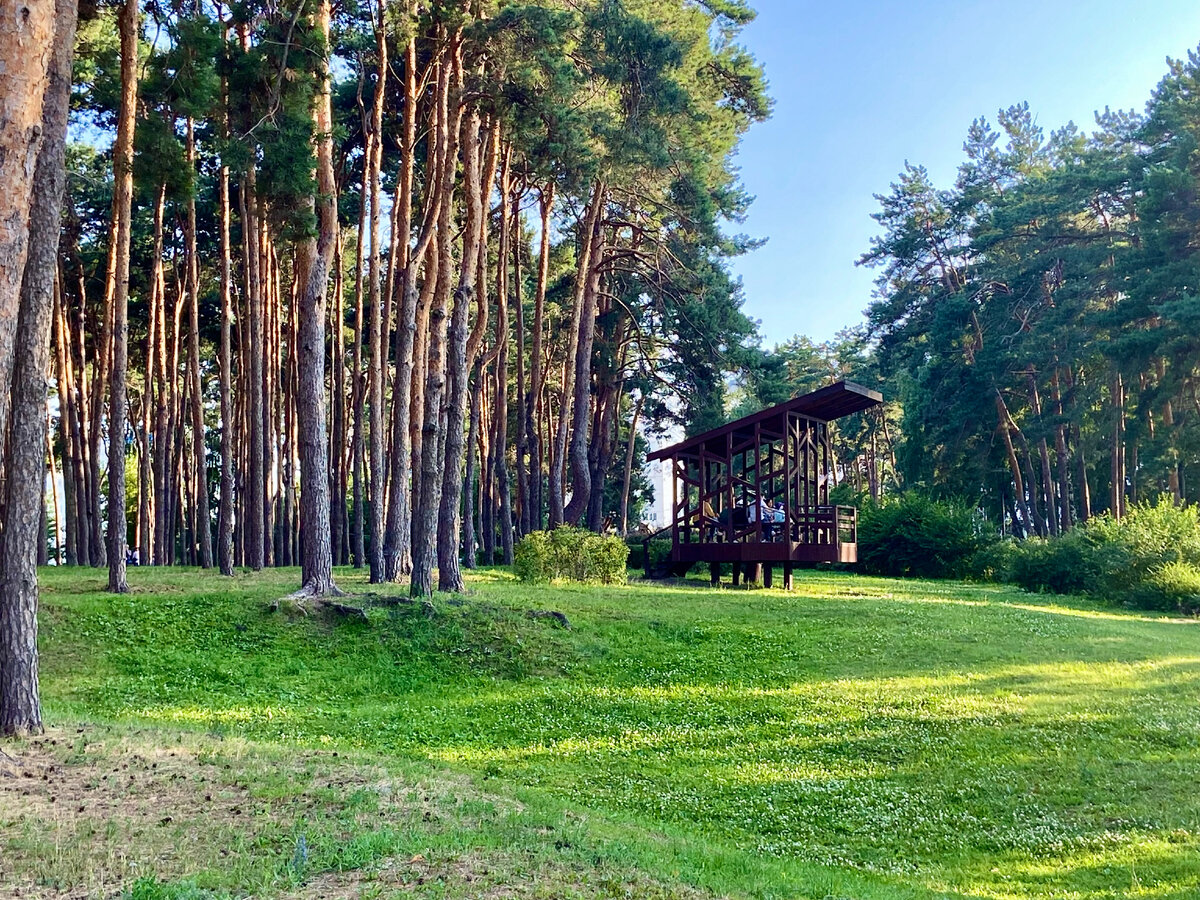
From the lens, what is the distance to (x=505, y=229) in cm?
2614

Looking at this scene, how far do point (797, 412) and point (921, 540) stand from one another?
1126cm

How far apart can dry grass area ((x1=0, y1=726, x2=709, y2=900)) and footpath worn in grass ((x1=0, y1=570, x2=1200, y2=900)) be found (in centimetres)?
3

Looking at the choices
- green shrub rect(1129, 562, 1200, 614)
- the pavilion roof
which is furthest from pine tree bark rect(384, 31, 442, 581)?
green shrub rect(1129, 562, 1200, 614)

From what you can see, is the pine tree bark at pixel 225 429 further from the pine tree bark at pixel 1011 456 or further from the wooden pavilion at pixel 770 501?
the pine tree bark at pixel 1011 456

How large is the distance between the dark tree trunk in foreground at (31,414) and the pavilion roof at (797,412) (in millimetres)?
15965

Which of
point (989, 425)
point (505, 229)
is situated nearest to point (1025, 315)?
point (989, 425)

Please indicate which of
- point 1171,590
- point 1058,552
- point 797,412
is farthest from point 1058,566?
point 797,412

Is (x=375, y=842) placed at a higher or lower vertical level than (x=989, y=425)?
lower

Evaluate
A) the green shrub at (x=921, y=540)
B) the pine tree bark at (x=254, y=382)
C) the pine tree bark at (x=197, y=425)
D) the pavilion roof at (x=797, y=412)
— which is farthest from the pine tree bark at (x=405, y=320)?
the green shrub at (x=921, y=540)

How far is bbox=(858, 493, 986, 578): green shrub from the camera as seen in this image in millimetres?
31734

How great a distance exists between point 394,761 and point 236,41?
1261 centimetres

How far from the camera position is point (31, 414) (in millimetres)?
8617

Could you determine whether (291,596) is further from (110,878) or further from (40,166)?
(110,878)

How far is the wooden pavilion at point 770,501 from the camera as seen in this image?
2206cm
